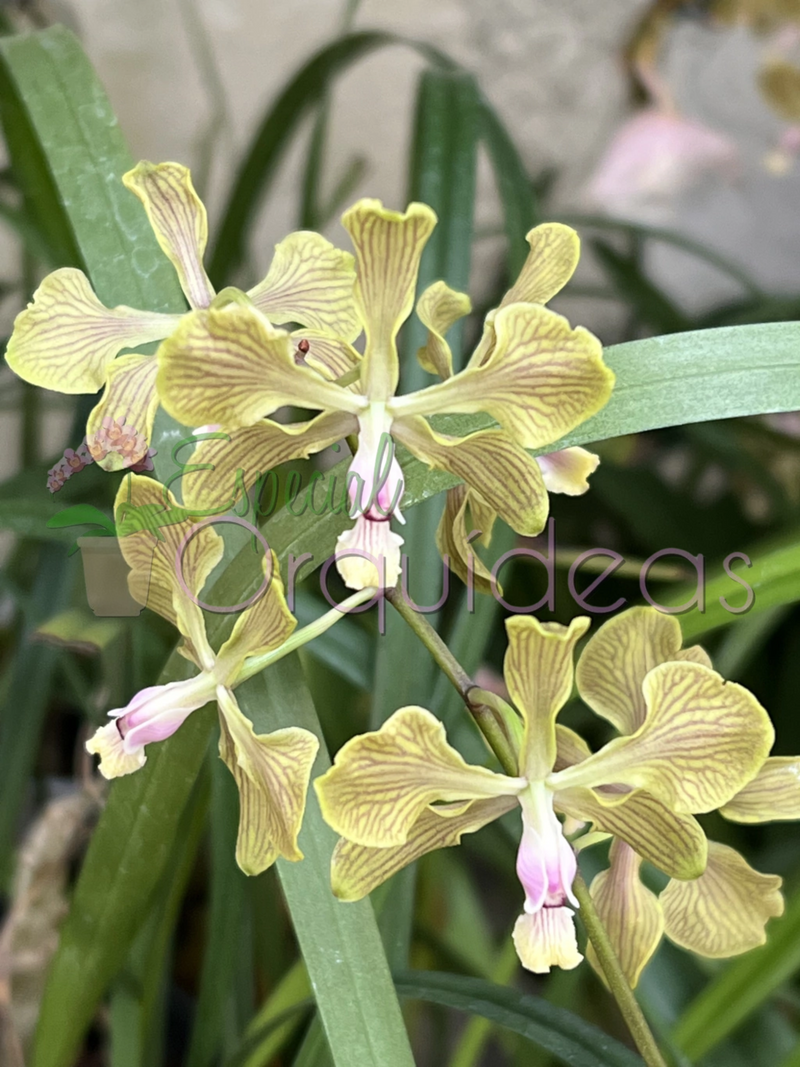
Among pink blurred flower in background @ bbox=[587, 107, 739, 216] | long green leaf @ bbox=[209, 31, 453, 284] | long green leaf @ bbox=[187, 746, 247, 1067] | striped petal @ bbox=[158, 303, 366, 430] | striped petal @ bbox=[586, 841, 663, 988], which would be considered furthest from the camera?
pink blurred flower in background @ bbox=[587, 107, 739, 216]

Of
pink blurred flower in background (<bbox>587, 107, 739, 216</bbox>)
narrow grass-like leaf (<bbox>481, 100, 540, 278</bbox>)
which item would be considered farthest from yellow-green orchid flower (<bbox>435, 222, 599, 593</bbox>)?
pink blurred flower in background (<bbox>587, 107, 739, 216</bbox>)

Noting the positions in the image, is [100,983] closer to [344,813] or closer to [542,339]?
[344,813]

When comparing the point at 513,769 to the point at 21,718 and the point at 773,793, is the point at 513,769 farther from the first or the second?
the point at 21,718

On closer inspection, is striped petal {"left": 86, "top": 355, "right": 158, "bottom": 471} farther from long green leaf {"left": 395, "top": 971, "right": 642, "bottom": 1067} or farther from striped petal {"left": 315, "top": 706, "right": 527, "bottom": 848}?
long green leaf {"left": 395, "top": 971, "right": 642, "bottom": 1067}

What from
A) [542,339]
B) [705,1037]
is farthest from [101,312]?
[705,1037]

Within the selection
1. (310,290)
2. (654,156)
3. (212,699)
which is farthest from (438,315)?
(654,156)
